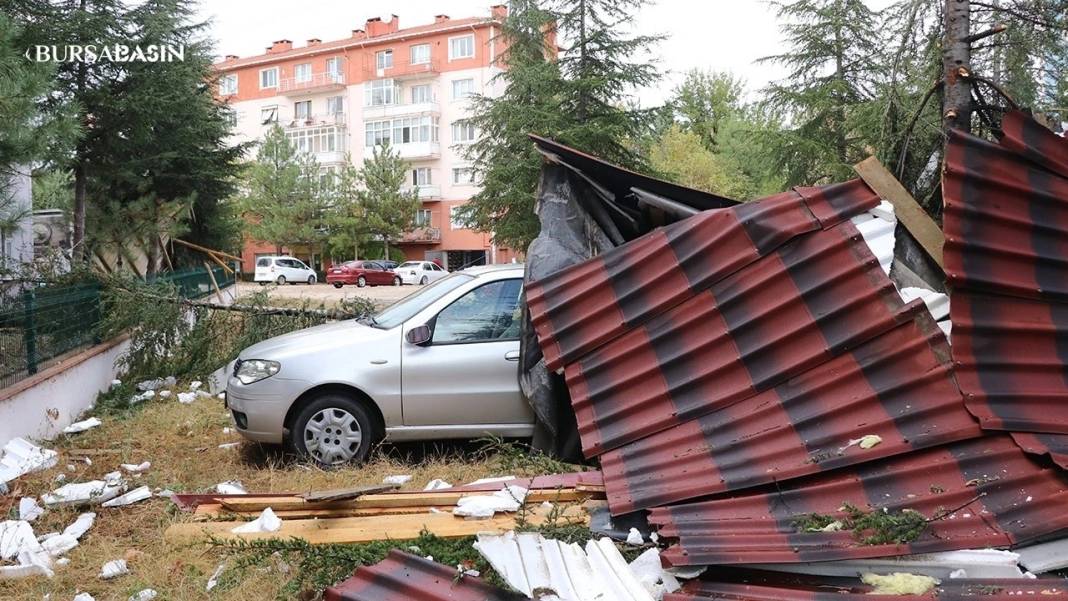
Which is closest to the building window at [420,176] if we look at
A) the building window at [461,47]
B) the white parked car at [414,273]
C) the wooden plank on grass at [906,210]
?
the building window at [461,47]

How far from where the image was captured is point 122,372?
10.3 metres

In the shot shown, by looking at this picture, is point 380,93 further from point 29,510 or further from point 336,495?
point 336,495

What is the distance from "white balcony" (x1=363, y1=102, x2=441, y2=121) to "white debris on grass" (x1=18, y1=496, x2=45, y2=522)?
48.5m

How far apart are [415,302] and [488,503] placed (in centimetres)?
252

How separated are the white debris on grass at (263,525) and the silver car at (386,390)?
1583mm

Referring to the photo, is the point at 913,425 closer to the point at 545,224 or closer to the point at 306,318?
the point at 545,224

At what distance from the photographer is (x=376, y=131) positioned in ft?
180

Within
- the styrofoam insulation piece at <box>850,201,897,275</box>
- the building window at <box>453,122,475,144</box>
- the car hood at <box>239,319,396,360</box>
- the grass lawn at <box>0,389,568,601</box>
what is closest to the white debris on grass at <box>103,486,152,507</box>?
the grass lawn at <box>0,389,568,601</box>

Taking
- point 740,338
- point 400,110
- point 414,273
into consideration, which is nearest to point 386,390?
point 740,338

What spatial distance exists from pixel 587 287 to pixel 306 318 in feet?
18.5

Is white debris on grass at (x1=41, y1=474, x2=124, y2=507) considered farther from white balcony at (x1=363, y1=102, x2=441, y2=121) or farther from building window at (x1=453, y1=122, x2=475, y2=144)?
white balcony at (x1=363, y1=102, x2=441, y2=121)

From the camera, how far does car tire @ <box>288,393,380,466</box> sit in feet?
20.1

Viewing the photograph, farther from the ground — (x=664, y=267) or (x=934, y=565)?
(x=664, y=267)

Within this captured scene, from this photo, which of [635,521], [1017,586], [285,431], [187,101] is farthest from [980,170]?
[187,101]
